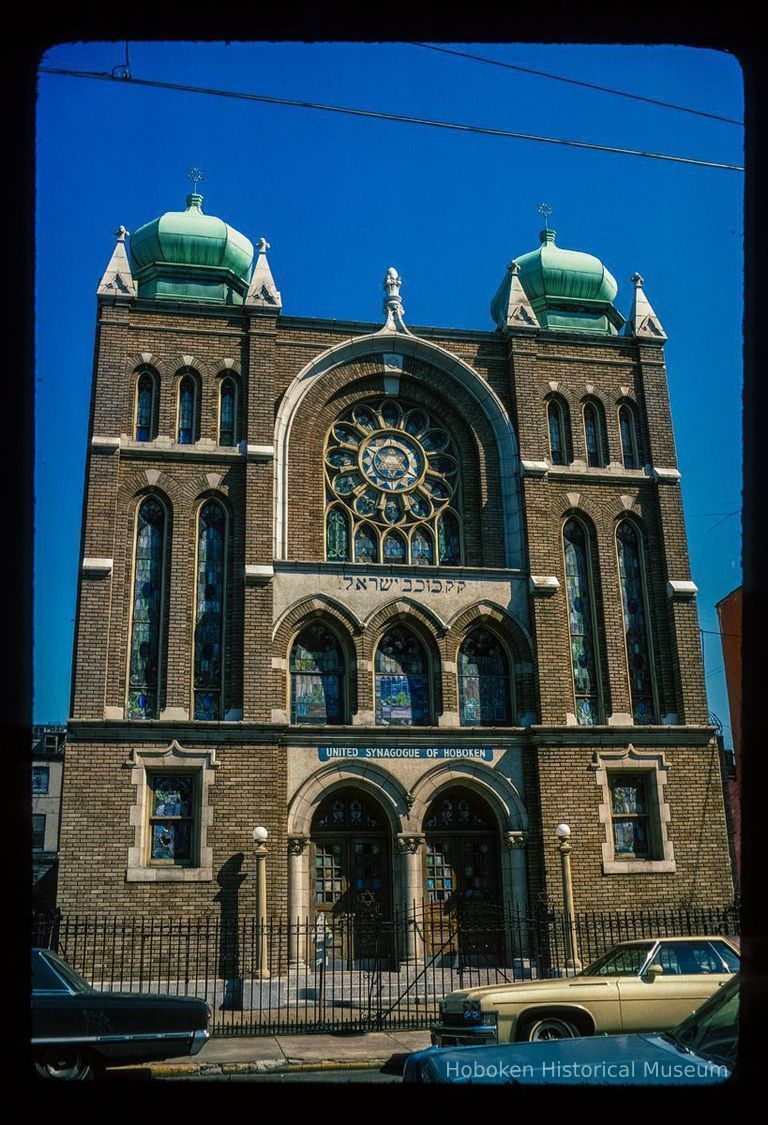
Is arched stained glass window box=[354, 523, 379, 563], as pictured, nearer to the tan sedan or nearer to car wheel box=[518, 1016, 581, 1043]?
the tan sedan

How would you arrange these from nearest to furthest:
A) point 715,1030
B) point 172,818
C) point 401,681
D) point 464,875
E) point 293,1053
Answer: point 715,1030 < point 293,1053 < point 172,818 < point 464,875 < point 401,681

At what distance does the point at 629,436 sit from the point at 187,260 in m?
11.6

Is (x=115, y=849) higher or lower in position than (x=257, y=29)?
lower

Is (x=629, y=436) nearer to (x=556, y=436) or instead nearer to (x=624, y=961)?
(x=556, y=436)

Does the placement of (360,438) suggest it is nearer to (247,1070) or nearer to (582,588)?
(582,588)

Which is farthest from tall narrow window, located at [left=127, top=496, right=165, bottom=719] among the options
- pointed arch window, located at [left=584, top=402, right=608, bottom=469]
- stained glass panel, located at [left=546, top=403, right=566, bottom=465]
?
pointed arch window, located at [left=584, top=402, right=608, bottom=469]

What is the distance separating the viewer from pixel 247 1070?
1202 cm

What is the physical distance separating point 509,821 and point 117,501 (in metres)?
10.2

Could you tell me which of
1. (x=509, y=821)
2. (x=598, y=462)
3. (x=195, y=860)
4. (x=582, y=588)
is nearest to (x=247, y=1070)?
(x=195, y=860)

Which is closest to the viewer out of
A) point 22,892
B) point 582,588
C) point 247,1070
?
point 22,892

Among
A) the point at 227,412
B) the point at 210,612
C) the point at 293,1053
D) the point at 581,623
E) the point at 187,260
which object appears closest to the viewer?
the point at 293,1053

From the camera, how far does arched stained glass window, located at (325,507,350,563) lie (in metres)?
23.4

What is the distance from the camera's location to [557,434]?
2478 centimetres

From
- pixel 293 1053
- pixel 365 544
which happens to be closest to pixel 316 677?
pixel 365 544
